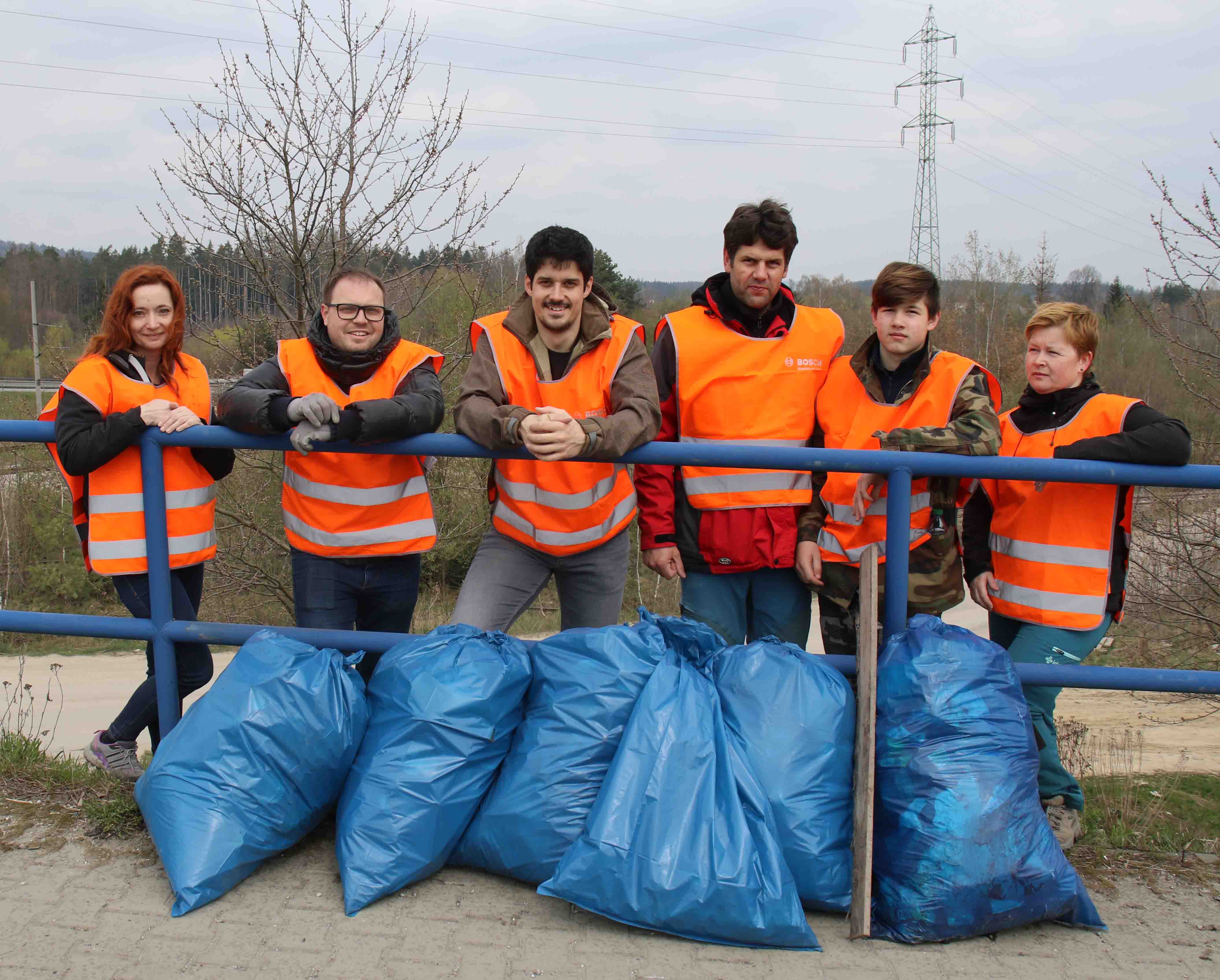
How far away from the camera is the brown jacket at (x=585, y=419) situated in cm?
254

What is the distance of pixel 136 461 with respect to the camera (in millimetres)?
2764

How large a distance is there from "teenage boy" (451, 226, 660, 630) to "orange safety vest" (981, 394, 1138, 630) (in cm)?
108

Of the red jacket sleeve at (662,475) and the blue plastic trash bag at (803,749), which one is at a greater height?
the red jacket sleeve at (662,475)

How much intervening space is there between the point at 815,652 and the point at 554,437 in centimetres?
563

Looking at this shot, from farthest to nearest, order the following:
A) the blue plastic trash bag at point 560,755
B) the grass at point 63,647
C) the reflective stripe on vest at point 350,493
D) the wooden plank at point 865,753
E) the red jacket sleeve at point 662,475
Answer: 1. the grass at point 63,647
2. the red jacket sleeve at point 662,475
3. the reflective stripe on vest at point 350,493
4. the blue plastic trash bag at point 560,755
5. the wooden plank at point 865,753

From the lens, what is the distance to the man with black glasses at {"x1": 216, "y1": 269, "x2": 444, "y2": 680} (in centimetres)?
281

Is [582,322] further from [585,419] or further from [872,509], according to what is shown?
[872,509]

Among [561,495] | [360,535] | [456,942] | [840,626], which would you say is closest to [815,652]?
[840,626]

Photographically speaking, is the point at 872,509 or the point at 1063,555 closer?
the point at 1063,555

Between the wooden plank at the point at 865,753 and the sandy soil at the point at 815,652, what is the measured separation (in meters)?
5.70

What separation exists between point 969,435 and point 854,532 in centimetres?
43

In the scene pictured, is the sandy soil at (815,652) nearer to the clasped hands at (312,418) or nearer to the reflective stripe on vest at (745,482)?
the clasped hands at (312,418)

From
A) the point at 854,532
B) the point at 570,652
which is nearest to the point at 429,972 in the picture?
the point at 570,652

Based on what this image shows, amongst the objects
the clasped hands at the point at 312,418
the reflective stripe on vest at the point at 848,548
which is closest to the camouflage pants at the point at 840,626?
the reflective stripe on vest at the point at 848,548
